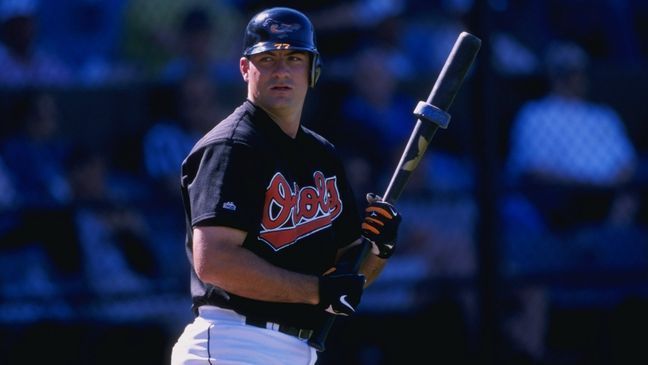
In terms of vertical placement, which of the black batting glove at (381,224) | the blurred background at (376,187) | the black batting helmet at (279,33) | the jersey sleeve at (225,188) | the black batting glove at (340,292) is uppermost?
the black batting helmet at (279,33)

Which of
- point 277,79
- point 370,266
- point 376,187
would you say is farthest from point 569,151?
point 277,79

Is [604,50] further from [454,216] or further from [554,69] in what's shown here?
[454,216]

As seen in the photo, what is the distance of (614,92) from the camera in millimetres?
7180

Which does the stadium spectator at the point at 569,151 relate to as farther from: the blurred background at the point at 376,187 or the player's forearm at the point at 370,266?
the player's forearm at the point at 370,266

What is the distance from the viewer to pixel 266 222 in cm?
359

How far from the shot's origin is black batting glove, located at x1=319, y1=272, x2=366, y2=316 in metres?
3.59

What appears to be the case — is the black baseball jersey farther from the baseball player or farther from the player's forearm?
the player's forearm

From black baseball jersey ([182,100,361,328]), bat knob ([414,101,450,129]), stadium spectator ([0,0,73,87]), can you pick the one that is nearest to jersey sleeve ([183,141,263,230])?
black baseball jersey ([182,100,361,328])

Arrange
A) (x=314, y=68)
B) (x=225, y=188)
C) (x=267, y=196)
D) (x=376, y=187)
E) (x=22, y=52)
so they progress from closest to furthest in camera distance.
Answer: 1. (x=225, y=188)
2. (x=267, y=196)
3. (x=314, y=68)
4. (x=376, y=187)
5. (x=22, y=52)

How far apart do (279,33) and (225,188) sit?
52 cm

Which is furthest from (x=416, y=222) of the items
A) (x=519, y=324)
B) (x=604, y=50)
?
(x=604, y=50)

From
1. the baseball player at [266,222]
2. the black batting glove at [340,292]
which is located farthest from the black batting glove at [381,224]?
the black batting glove at [340,292]

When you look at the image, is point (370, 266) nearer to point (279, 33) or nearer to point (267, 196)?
point (267, 196)

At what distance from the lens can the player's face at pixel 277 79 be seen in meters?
3.66
